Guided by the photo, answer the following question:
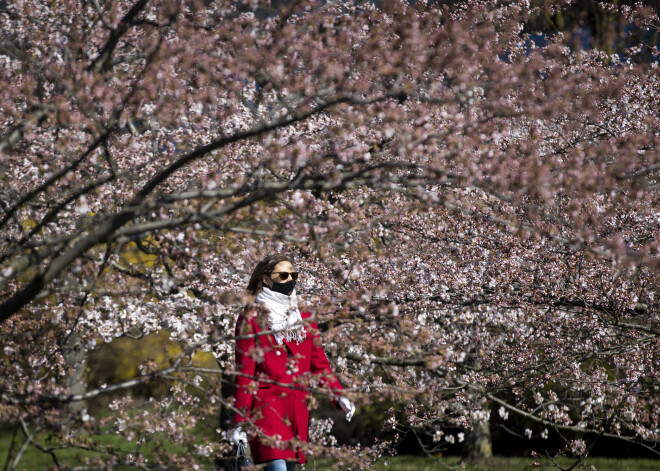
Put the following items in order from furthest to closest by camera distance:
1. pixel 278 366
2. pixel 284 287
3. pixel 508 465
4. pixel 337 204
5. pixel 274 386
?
1. pixel 508 465
2. pixel 337 204
3. pixel 284 287
4. pixel 278 366
5. pixel 274 386

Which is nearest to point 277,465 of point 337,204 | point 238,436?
point 238,436

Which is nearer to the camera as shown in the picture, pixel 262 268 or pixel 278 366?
pixel 278 366

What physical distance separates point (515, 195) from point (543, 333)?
3415 millimetres

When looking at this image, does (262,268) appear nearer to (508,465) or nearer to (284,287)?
(284,287)

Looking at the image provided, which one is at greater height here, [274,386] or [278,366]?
[278,366]

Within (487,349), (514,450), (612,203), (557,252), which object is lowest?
(514,450)

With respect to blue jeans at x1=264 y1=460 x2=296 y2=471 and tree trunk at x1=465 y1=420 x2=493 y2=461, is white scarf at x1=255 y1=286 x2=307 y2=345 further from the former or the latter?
tree trunk at x1=465 y1=420 x2=493 y2=461

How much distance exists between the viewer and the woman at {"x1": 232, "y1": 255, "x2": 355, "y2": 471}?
4.24 metres

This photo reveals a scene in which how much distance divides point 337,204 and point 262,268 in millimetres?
2755

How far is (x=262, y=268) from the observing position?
4859 mm

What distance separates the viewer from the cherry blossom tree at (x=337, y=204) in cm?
363

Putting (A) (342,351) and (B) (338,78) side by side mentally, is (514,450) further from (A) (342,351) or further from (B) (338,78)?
(B) (338,78)

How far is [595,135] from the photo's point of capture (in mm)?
7867

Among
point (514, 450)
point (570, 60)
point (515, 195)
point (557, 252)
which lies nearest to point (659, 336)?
point (557, 252)
